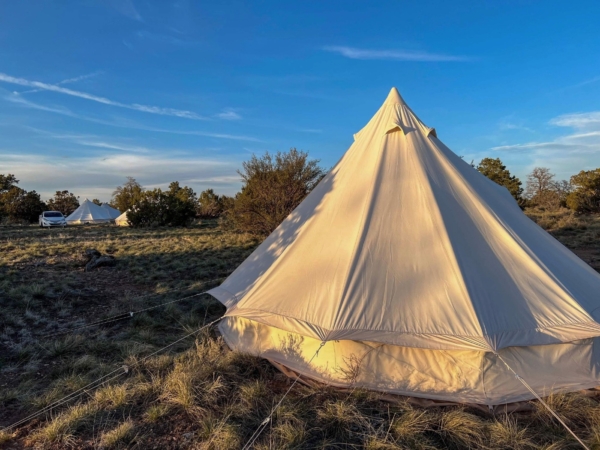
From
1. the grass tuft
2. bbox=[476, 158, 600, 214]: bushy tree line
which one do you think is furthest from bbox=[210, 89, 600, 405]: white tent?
bbox=[476, 158, 600, 214]: bushy tree line

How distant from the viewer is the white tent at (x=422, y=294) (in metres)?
3.38

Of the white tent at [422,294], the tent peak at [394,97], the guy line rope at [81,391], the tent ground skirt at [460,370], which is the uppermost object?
the tent peak at [394,97]

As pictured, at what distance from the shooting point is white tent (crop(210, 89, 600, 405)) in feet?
11.1

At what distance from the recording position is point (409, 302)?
3.55m

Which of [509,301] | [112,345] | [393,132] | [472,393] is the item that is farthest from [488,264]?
[112,345]

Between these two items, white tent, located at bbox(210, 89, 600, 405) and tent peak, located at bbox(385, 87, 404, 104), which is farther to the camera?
tent peak, located at bbox(385, 87, 404, 104)

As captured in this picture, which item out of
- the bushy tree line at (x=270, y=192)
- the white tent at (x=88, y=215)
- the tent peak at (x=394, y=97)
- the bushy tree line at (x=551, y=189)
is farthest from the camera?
the white tent at (x=88, y=215)

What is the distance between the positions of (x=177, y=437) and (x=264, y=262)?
238 cm

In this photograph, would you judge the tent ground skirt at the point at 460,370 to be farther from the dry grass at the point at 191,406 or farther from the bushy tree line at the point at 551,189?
the bushy tree line at the point at 551,189

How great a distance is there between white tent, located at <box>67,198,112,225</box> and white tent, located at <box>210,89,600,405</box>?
1297 inches

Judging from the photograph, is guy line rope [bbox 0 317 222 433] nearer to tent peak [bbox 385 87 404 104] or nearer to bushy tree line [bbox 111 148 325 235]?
tent peak [bbox 385 87 404 104]

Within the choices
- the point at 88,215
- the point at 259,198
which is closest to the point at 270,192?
the point at 259,198

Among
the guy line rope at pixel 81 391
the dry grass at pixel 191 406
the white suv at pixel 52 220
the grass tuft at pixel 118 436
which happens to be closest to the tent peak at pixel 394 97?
the dry grass at pixel 191 406

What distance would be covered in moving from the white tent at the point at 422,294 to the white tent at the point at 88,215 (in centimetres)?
3295
